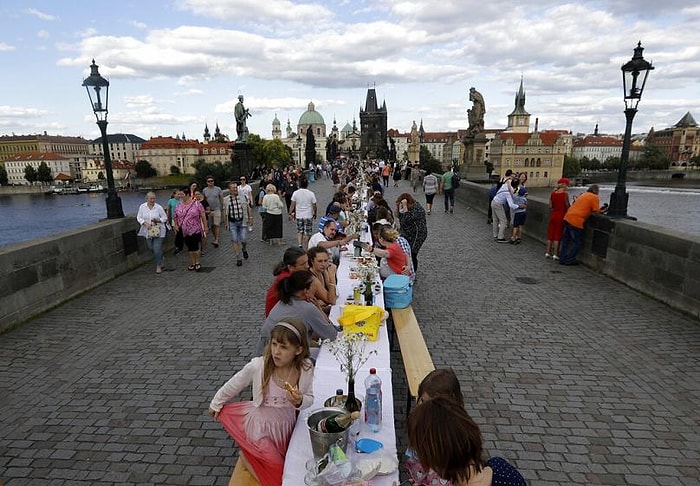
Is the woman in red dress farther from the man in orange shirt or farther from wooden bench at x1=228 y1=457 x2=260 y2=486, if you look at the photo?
wooden bench at x1=228 y1=457 x2=260 y2=486

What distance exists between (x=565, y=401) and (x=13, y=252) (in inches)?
301

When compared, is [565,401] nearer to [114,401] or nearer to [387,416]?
[387,416]

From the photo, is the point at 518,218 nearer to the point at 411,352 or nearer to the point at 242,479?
the point at 411,352

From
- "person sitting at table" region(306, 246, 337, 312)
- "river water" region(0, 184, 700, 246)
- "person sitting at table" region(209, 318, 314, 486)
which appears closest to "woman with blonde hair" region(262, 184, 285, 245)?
"person sitting at table" region(306, 246, 337, 312)

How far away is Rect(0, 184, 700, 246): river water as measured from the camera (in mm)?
35844

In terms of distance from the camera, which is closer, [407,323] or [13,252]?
[407,323]

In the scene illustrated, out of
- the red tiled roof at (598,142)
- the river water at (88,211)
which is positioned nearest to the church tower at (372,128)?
the river water at (88,211)

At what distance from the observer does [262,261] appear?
33.6 ft

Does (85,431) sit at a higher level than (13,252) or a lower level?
lower

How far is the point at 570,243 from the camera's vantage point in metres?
9.59

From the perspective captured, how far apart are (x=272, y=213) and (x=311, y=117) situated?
547 ft

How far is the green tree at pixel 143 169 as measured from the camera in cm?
12773

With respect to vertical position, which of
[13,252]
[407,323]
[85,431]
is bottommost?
[85,431]

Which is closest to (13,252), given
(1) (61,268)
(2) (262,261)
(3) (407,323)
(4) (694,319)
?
(1) (61,268)
